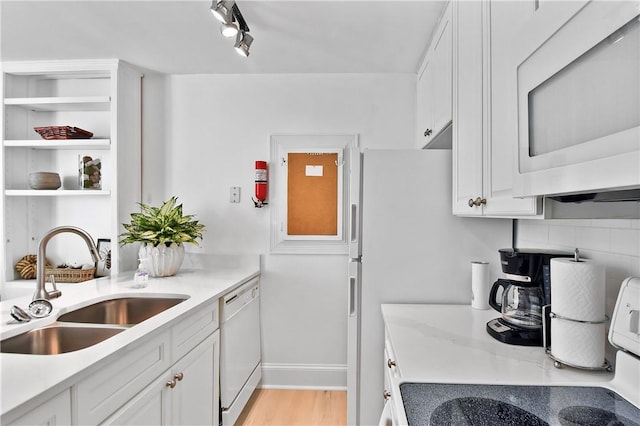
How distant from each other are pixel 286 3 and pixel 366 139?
1.15 m

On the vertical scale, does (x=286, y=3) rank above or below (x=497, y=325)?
above

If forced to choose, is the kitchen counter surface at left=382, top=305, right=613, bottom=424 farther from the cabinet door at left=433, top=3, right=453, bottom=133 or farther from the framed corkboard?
the framed corkboard

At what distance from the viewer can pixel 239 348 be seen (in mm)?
2197

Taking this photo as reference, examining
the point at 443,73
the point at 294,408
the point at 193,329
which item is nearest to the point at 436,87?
the point at 443,73

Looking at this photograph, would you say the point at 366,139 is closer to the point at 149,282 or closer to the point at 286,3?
the point at 286,3

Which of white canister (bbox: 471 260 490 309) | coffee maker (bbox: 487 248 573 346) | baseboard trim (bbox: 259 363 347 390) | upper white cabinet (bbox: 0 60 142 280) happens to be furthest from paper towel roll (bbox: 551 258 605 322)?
upper white cabinet (bbox: 0 60 142 280)

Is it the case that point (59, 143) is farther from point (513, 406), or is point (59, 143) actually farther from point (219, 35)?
point (513, 406)

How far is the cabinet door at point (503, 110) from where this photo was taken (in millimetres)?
941

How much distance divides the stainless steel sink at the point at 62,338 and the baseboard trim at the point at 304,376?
1.48 metres

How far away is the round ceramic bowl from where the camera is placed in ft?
8.07

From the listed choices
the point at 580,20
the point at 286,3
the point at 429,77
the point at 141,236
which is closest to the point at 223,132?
the point at 141,236

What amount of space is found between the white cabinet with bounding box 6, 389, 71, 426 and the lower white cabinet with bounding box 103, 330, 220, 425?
0.19 meters

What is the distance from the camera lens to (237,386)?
6.95ft

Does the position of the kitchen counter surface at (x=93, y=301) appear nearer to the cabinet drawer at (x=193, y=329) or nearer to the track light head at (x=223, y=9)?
the cabinet drawer at (x=193, y=329)
